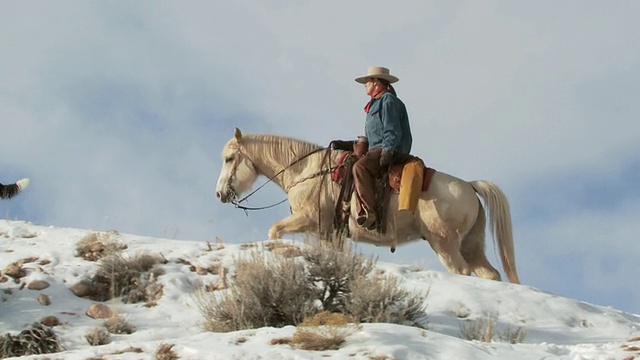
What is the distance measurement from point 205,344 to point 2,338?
9.33ft

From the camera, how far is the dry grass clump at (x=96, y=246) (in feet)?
39.3

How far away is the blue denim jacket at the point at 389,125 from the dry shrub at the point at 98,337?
454 cm

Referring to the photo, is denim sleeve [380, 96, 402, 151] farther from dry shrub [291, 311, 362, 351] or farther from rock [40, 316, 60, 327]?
dry shrub [291, 311, 362, 351]

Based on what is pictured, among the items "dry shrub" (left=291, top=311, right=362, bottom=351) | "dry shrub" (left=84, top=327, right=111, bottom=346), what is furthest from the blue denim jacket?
"dry shrub" (left=291, top=311, right=362, bottom=351)

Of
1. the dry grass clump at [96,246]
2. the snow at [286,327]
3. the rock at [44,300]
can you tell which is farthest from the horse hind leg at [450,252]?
the rock at [44,300]

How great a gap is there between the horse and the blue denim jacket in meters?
6.25

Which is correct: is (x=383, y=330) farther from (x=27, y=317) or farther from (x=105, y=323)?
(x=27, y=317)

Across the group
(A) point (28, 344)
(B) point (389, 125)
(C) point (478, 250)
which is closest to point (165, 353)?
(A) point (28, 344)

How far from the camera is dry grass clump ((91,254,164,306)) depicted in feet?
→ 35.5

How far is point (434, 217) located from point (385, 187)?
749 mm

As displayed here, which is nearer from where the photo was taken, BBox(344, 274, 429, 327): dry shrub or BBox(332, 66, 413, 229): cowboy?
BBox(344, 274, 429, 327): dry shrub

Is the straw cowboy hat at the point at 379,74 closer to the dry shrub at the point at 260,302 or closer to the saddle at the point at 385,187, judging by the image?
the saddle at the point at 385,187

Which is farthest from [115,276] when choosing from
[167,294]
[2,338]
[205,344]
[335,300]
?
[205,344]

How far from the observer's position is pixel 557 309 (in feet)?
34.8
